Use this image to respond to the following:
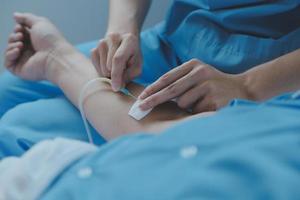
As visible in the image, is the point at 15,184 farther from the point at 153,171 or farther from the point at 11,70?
the point at 11,70

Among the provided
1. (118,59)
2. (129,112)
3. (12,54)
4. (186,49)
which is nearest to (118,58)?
(118,59)

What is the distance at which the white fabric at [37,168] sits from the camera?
49cm

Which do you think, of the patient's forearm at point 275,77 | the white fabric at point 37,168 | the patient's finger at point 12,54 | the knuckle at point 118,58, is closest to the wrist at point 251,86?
the patient's forearm at point 275,77

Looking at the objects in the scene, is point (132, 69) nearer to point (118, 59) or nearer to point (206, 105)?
point (118, 59)

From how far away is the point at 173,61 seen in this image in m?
1.01

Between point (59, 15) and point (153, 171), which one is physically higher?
point (153, 171)

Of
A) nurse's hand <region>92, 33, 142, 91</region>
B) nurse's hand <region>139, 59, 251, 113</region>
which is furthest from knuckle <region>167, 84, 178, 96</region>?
nurse's hand <region>92, 33, 142, 91</region>

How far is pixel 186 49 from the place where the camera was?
3.19 feet

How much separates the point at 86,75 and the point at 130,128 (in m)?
0.20

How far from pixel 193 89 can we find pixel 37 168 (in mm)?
309

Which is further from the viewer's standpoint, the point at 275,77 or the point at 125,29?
the point at 125,29

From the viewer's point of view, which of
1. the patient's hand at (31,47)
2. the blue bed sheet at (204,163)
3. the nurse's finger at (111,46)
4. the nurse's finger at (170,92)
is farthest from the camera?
the patient's hand at (31,47)

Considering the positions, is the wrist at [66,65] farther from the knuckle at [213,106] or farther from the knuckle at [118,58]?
the knuckle at [213,106]

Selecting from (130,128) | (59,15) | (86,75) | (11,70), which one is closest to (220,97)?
(130,128)
